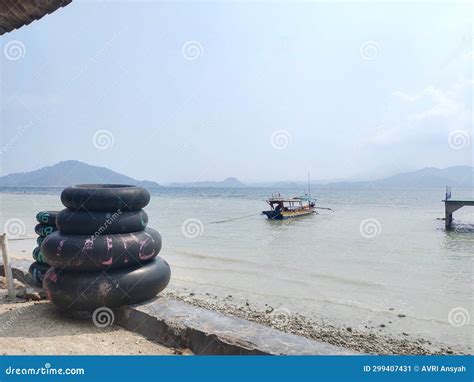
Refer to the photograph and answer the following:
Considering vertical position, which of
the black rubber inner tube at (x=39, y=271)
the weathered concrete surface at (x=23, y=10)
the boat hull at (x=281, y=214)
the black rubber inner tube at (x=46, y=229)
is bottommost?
the boat hull at (x=281, y=214)

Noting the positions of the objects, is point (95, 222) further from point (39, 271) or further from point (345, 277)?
point (345, 277)

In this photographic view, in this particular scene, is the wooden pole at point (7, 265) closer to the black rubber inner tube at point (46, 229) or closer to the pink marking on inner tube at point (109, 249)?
the black rubber inner tube at point (46, 229)

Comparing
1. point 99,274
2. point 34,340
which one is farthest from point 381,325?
point 34,340

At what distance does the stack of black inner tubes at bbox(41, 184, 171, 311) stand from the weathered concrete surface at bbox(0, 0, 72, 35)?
2.05m

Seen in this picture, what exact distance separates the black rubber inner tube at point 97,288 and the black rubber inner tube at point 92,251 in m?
0.11

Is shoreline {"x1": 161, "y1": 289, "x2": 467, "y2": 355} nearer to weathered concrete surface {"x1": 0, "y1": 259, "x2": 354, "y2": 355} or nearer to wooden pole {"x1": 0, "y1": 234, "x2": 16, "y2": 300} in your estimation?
weathered concrete surface {"x1": 0, "y1": 259, "x2": 354, "y2": 355}

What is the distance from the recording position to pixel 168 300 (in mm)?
5121

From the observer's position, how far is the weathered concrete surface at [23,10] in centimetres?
346

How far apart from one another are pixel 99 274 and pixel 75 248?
43cm

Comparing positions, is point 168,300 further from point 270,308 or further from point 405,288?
point 405,288

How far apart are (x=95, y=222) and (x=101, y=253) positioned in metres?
0.43

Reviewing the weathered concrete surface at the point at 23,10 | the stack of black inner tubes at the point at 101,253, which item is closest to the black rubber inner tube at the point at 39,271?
the stack of black inner tubes at the point at 101,253

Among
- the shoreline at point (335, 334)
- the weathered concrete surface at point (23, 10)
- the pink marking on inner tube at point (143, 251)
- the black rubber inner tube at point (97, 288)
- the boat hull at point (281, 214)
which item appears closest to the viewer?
the weathered concrete surface at point (23, 10)

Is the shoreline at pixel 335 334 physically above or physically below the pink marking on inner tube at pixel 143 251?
below
